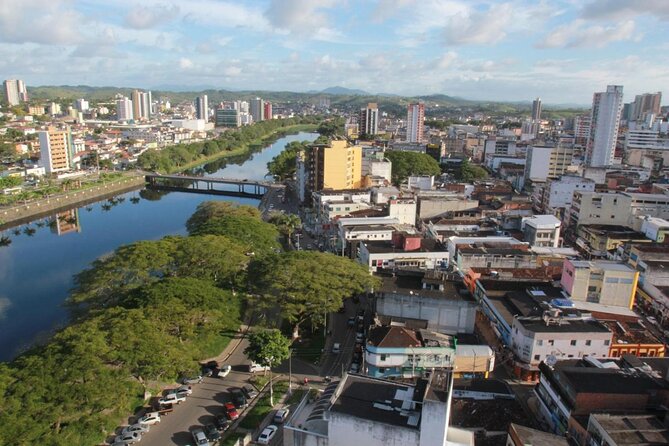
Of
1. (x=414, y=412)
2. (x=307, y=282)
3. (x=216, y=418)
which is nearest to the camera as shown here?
(x=414, y=412)

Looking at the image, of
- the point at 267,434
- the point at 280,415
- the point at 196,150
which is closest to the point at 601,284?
the point at 280,415

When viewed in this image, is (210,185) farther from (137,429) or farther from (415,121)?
(137,429)

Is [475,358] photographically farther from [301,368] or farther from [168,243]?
[168,243]

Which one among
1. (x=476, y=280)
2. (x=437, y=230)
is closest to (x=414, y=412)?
(x=476, y=280)

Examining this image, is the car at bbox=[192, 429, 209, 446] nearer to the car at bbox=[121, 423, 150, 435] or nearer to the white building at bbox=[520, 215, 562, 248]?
the car at bbox=[121, 423, 150, 435]

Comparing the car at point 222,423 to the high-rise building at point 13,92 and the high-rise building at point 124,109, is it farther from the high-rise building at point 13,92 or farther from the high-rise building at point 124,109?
the high-rise building at point 13,92

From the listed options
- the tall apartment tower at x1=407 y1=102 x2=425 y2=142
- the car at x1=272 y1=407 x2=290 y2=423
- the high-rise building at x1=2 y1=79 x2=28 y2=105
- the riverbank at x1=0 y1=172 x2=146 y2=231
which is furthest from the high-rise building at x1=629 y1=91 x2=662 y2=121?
the high-rise building at x1=2 y1=79 x2=28 y2=105
